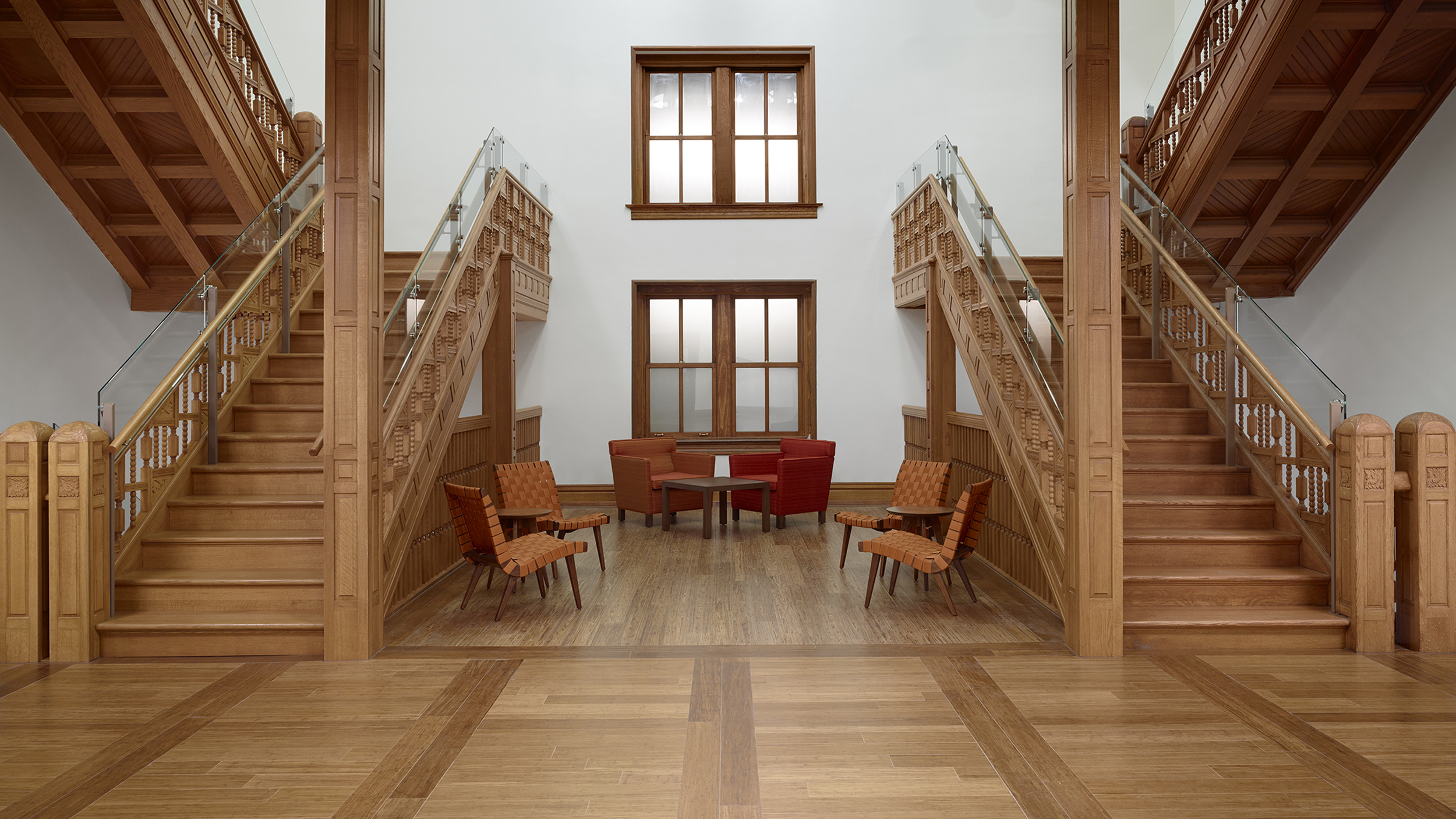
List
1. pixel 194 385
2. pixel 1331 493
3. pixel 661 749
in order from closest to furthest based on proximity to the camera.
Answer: pixel 661 749
pixel 1331 493
pixel 194 385

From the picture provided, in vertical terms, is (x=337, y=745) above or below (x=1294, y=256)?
below

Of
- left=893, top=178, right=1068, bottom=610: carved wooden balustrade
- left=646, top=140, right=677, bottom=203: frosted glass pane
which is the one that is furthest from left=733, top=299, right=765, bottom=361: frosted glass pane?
left=893, top=178, right=1068, bottom=610: carved wooden balustrade

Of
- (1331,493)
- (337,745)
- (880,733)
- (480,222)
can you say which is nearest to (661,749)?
(880,733)

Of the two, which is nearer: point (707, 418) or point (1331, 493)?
point (1331, 493)

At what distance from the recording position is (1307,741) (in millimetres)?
3285

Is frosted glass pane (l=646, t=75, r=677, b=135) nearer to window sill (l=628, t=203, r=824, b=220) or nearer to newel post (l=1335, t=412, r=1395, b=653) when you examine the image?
window sill (l=628, t=203, r=824, b=220)

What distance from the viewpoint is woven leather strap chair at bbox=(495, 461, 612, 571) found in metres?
6.33

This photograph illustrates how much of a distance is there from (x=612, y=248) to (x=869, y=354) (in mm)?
3482

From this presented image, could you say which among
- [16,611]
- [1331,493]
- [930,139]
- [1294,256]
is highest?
[930,139]

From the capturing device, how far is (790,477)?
8570 mm

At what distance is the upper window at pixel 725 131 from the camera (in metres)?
10.6

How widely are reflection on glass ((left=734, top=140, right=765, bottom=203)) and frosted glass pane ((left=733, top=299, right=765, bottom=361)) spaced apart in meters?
1.30

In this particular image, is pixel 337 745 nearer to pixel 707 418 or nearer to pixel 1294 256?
pixel 707 418

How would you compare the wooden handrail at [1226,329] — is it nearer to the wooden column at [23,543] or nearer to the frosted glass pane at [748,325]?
the frosted glass pane at [748,325]
